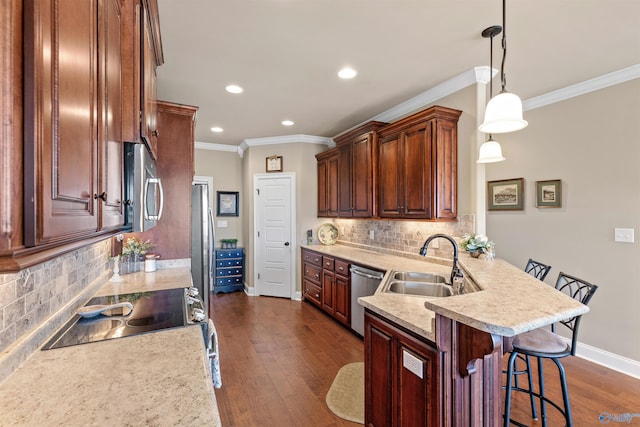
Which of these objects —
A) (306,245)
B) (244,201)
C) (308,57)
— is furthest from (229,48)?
(244,201)

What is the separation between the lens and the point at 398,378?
1534 millimetres

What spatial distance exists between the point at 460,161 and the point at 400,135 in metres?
0.67

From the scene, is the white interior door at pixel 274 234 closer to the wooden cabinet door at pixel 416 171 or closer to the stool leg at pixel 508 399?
the wooden cabinet door at pixel 416 171

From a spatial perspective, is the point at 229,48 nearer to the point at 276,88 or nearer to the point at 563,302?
the point at 276,88

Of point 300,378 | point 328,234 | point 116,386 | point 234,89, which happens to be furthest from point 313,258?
point 116,386

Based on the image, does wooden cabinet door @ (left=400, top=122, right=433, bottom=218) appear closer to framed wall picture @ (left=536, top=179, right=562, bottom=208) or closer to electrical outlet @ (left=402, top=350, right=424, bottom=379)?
framed wall picture @ (left=536, top=179, right=562, bottom=208)

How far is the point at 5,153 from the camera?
485 millimetres

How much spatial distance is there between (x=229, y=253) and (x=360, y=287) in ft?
9.38

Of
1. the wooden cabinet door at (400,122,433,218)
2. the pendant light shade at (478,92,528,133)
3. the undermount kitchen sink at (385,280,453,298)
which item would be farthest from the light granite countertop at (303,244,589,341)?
the pendant light shade at (478,92,528,133)

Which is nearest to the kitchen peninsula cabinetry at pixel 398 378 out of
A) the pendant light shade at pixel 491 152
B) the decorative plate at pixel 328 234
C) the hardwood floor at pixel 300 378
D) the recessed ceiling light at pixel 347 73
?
the hardwood floor at pixel 300 378

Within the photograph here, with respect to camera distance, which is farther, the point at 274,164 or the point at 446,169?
the point at 274,164

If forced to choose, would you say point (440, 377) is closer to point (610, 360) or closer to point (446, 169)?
point (446, 169)

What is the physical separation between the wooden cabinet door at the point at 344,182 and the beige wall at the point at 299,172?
0.79 metres

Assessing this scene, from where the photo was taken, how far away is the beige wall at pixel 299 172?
4.97 m
